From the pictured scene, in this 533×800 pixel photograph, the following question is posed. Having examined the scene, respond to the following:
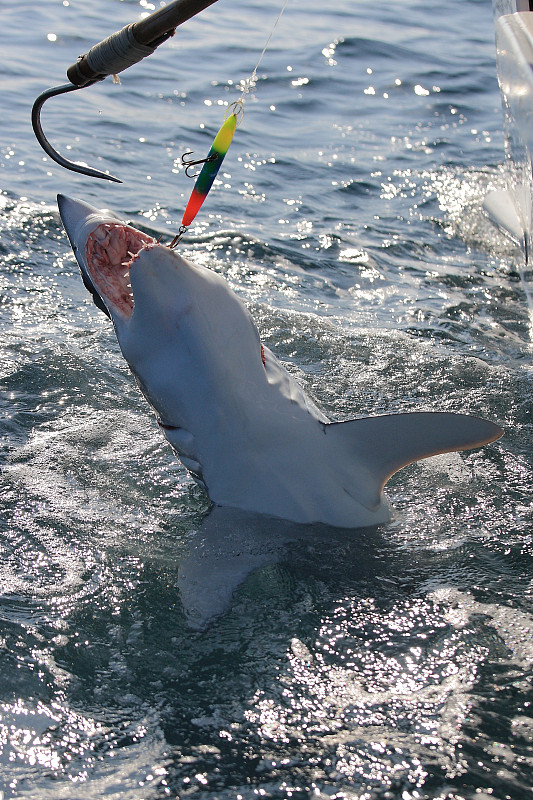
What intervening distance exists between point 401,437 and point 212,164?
1283 mm

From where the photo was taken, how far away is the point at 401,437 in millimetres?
3314

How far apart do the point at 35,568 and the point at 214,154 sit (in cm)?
186

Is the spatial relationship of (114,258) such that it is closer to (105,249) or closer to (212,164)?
(105,249)

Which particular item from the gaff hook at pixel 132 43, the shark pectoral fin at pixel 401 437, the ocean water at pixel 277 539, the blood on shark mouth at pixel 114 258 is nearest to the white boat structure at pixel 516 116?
the ocean water at pixel 277 539

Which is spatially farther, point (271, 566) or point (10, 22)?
point (10, 22)

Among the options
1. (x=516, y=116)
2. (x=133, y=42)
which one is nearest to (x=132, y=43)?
(x=133, y=42)

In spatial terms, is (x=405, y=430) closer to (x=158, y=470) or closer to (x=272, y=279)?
(x=158, y=470)

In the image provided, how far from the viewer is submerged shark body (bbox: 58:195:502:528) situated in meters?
3.03

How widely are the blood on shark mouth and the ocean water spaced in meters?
0.97

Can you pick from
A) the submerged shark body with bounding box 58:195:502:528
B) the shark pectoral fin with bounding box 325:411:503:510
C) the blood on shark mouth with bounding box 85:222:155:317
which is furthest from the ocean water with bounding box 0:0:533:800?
the blood on shark mouth with bounding box 85:222:155:317

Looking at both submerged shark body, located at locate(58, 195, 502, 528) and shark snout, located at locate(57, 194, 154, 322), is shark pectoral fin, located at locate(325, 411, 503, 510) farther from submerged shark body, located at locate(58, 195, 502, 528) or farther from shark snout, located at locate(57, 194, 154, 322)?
shark snout, located at locate(57, 194, 154, 322)

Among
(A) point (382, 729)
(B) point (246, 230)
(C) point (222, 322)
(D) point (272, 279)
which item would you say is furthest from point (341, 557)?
(B) point (246, 230)

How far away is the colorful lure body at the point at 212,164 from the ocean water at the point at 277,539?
3.98 ft

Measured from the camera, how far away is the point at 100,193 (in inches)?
351
